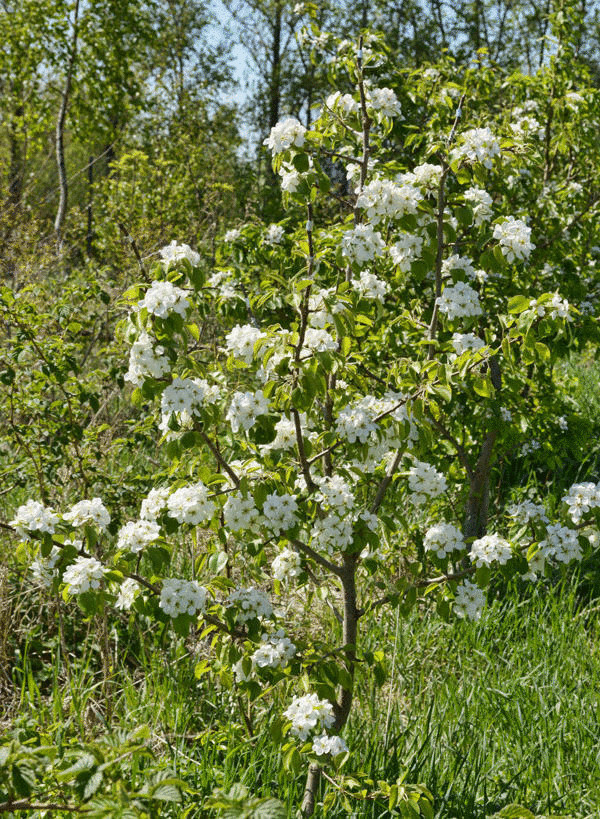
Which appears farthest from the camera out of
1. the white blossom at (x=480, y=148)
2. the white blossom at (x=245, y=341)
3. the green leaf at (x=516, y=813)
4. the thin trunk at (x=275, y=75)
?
the thin trunk at (x=275, y=75)

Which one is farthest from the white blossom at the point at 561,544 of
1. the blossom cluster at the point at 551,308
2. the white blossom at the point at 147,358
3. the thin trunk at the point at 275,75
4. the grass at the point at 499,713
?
the thin trunk at the point at 275,75

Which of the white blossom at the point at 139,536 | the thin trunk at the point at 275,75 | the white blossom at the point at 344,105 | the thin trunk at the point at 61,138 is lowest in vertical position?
the white blossom at the point at 139,536

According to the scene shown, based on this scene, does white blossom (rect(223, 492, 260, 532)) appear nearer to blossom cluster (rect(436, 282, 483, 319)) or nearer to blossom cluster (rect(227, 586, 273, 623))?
blossom cluster (rect(227, 586, 273, 623))

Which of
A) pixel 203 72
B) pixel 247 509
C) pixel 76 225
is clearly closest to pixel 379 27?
pixel 203 72

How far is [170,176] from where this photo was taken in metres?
9.05

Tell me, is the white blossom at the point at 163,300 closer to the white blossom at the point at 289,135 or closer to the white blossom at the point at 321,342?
the white blossom at the point at 321,342

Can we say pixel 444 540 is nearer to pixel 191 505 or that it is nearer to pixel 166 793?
pixel 191 505

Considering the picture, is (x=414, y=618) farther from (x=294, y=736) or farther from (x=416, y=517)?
(x=294, y=736)

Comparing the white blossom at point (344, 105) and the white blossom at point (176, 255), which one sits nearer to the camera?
the white blossom at point (176, 255)

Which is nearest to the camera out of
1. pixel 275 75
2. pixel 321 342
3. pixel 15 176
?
pixel 321 342

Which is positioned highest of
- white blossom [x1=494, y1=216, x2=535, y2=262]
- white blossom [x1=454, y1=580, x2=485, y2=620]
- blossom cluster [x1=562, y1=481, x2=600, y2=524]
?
white blossom [x1=494, y1=216, x2=535, y2=262]

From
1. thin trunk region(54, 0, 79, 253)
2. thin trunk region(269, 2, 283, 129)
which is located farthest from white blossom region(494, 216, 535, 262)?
thin trunk region(269, 2, 283, 129)

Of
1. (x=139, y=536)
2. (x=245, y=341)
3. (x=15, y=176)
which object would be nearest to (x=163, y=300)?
(x=245, y=341)

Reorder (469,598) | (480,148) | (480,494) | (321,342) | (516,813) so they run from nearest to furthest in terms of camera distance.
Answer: (516,813)
(321,342)
(480,148)
(469,598)
(480,494)
